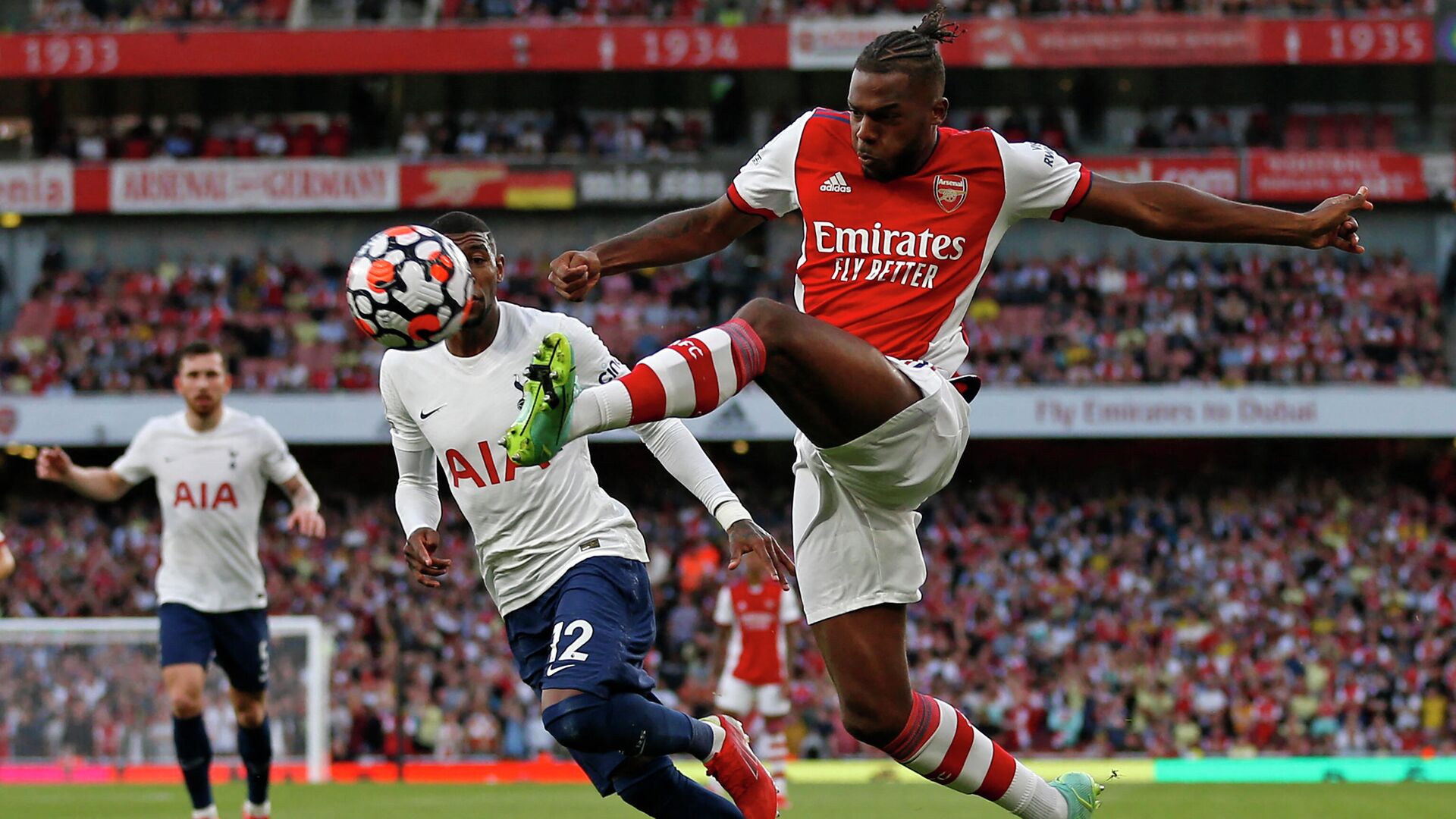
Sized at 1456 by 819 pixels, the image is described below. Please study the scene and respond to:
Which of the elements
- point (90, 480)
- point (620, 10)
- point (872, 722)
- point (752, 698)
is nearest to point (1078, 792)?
point (872, 722)

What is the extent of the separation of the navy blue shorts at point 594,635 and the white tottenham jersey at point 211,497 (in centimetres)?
342

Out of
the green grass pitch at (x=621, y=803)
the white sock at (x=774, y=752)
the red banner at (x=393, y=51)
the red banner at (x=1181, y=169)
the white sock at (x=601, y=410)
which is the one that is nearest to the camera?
the white sock at (x=601, y=410)

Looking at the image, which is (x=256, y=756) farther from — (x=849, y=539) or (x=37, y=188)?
(x=37, y=188)

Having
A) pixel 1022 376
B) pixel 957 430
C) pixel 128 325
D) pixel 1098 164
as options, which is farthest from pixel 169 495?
pixel 1098 164

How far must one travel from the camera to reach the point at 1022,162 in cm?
564

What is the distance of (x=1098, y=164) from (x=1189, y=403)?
17.1 feet

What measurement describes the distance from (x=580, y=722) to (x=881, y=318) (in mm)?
1690

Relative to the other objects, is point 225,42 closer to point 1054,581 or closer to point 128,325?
point 128,325

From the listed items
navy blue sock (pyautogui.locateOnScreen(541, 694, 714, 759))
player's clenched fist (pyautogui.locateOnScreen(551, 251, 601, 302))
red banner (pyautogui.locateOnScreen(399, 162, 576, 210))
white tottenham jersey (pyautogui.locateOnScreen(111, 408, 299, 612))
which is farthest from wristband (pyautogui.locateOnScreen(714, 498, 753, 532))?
red banner (pyautogui.locateOnScreen(399, 162, 576, 210))

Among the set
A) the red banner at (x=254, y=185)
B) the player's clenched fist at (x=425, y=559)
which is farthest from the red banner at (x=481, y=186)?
the player's clenched fist at (x=425, y=559)

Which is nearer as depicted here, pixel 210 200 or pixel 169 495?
pixel 169 495

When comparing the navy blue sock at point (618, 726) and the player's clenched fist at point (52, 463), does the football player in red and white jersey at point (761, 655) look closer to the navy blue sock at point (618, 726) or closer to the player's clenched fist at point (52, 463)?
the player's clenched fist at point (52, 463)

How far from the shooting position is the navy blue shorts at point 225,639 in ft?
28.9

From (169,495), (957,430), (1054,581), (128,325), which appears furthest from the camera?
(128,325)
